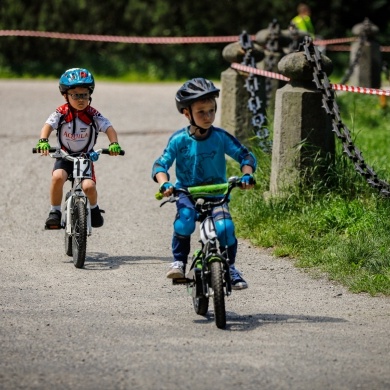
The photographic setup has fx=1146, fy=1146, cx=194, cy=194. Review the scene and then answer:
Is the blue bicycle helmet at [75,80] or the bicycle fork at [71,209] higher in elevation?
the blue bicycle helmet at [75,80]

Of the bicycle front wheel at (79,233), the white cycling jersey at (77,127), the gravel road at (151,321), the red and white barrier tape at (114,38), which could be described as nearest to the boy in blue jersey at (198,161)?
the gravel road at (151,321)

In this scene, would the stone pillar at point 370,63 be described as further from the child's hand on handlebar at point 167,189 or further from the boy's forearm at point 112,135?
the child's hand on handlebar at point 167,189

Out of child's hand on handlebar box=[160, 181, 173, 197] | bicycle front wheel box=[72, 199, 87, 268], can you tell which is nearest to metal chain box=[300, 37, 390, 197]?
bicycle front wheel box=[72, 199, 87, 268]

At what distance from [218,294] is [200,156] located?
94 cm

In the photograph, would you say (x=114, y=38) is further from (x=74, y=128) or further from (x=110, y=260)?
(x=110, y=260)

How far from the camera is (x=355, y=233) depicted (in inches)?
340

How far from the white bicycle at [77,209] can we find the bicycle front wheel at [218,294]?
6.84 feet

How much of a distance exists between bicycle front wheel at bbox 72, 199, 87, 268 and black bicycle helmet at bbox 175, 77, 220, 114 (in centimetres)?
188

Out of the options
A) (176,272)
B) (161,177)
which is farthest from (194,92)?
(176,272)

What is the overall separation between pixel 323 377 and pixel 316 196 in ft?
12.7

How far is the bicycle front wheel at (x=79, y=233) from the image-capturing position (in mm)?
8320

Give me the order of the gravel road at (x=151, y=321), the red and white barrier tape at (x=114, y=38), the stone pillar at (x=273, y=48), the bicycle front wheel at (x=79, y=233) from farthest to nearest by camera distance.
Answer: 1. the red and white barrier tape at (x=114, y=38)
2. the stone pillar at (x=273, y=48)
3. the bicycle front wheel at (x=79, y=233)
4. the gravel road at (x=151, y=321)

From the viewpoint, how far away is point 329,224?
8.88 m

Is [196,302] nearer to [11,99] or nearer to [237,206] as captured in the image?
[237,206]
